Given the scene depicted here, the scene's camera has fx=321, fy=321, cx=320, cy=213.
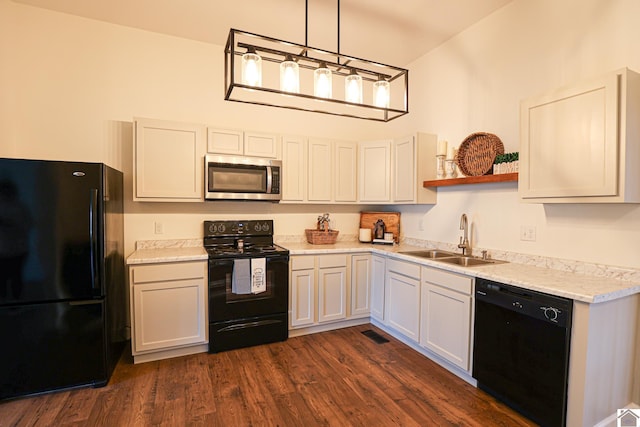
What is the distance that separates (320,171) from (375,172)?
0.65 metres

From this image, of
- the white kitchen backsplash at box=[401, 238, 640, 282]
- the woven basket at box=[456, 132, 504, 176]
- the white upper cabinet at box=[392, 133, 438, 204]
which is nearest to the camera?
the white kitchen backsplash at box=[401, 238, 640, 282]

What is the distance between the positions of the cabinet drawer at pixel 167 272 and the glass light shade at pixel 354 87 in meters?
1.85

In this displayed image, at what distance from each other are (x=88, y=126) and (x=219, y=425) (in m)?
2.76

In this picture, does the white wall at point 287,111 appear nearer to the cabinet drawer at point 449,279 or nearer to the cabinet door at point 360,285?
the cabinet drawer at point 449,279

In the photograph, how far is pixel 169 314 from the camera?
2.70m

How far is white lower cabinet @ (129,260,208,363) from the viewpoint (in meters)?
2.60

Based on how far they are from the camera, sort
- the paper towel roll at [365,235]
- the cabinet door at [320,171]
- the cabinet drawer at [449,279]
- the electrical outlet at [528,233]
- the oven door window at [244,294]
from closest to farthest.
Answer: the cabinet drawer at [449,279] < the electrical outlet at [528,233] < the oven door window at [244,294] < the cabinet door at [320,171] < the paper towel roll at [365,235]

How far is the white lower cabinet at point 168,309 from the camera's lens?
2604 mm

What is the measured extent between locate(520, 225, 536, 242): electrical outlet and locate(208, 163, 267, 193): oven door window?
232 centimetres

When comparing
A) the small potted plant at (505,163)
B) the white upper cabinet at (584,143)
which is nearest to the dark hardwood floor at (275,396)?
the white upper cabinet at (584,143)

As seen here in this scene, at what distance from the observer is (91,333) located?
2279 millimetres

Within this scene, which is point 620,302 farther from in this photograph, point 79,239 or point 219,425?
point 79,239

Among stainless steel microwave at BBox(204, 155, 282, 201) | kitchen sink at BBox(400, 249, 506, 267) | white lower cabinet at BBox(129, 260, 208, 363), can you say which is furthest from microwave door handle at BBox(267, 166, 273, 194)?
kitchen sink at BBox(400, 249, 506, 267)

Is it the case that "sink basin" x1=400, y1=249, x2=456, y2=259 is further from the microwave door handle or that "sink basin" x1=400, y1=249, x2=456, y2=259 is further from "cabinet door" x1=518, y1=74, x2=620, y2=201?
the microwave door handle
